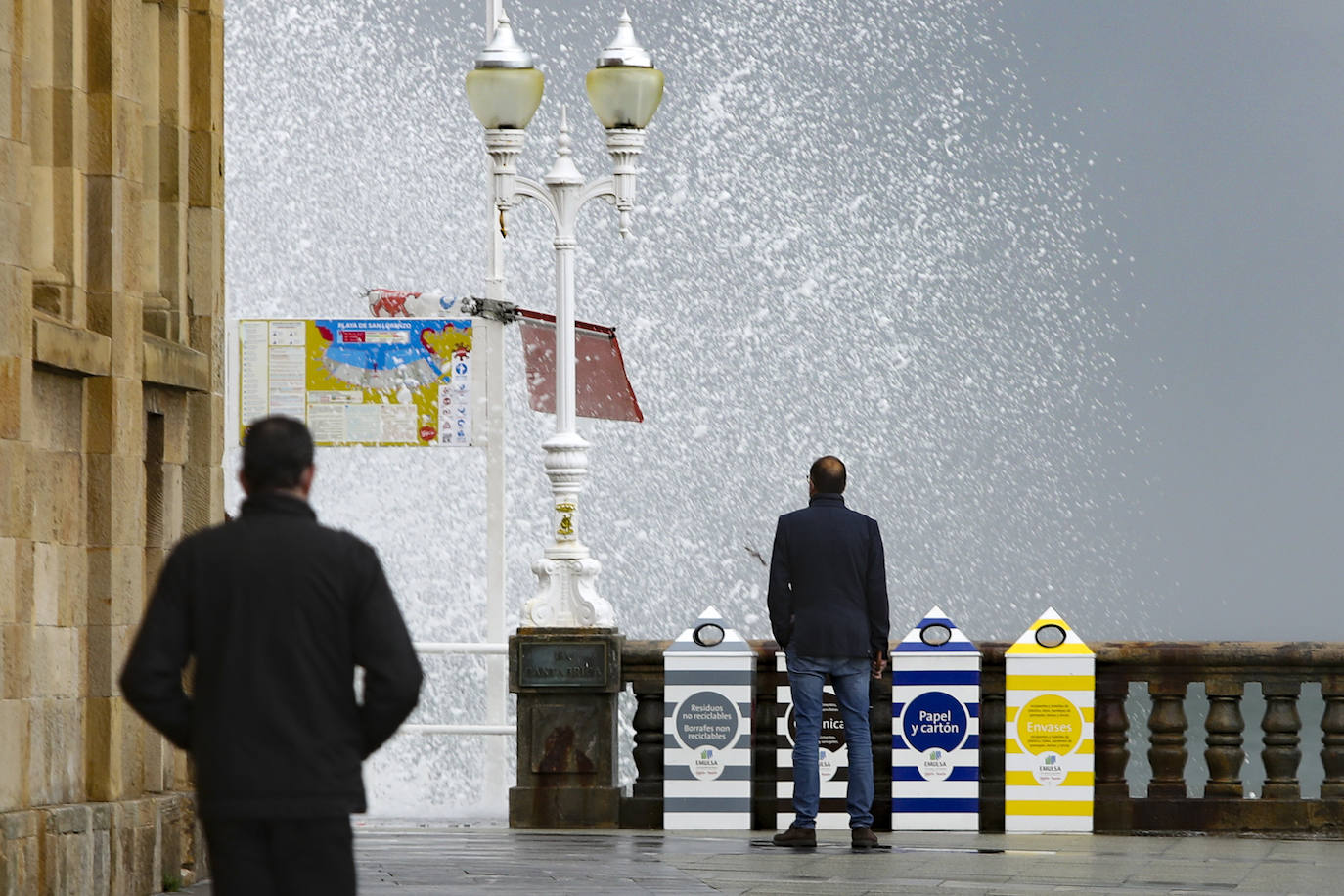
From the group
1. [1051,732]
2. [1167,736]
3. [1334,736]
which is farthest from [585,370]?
[1334,736]

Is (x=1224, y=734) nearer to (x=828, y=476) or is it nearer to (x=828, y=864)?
(x=828, y=476)

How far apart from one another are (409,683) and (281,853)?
1.59 feet

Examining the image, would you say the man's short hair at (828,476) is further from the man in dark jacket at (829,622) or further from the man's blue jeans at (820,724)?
the man's blue jeans at (820,724)

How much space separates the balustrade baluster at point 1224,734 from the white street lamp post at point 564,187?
348 cm

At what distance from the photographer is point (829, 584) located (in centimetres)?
1211

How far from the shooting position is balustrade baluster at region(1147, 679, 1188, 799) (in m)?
13.4

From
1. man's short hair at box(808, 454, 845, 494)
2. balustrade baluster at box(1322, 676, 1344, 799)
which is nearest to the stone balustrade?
balustrade baluster at box(1322, 676, 1344, 799)

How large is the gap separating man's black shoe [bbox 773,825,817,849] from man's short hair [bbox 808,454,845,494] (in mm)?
1734

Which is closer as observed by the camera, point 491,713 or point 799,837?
point 799,837

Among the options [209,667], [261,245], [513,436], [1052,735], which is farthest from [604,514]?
[209,667]

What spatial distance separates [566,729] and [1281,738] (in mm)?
4012

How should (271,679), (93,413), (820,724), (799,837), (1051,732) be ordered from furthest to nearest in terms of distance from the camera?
(1051,732) → (820,724) → (799,837) → (93,413) → (271,679)

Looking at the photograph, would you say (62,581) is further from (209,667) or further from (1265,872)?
(1265,872)

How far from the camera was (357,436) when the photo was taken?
15312 mm
